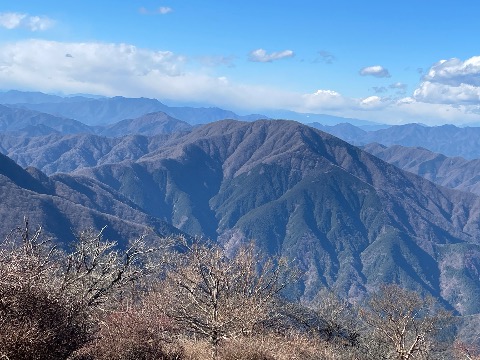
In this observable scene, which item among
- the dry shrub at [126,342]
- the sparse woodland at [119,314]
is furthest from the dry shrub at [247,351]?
the dry shrub at [126,342]

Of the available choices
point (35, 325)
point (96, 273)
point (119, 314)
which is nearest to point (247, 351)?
point (119, 314)

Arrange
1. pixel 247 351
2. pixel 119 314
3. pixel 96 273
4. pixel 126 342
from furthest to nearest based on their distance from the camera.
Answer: pixel 96 273
pixel 119 314
pixel 247 351
pixel 126 342

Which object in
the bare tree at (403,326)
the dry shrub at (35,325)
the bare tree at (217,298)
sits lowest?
the bare tree at (403,326)

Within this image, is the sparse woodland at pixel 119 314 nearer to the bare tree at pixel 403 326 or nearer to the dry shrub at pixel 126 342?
the dry shrub at pixel 126 342

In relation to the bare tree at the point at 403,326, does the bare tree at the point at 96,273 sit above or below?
above

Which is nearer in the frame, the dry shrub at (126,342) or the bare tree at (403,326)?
the dry shrub at (126,342)

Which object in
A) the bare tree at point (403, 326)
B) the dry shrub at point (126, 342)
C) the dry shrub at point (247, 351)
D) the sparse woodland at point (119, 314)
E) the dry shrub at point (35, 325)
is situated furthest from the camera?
the bare tree at point (403, 326)

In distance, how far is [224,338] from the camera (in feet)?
66.9

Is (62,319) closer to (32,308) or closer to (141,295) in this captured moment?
(32,308)

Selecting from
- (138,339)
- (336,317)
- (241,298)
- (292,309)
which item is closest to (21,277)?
(138,339)

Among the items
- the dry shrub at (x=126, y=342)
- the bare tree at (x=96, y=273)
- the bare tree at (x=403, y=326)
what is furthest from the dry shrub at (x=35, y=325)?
the bare tree at (x=403, y=326)

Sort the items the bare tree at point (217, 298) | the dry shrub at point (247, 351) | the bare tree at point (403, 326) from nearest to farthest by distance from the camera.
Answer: the dry shrub at point (247, 351)
the bare tree at point (217, 298)
the bare tree at point (403, 326)

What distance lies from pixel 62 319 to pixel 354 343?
4040 centimetres

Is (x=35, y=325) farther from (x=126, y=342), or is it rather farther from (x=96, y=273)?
(x=96, y=273)
